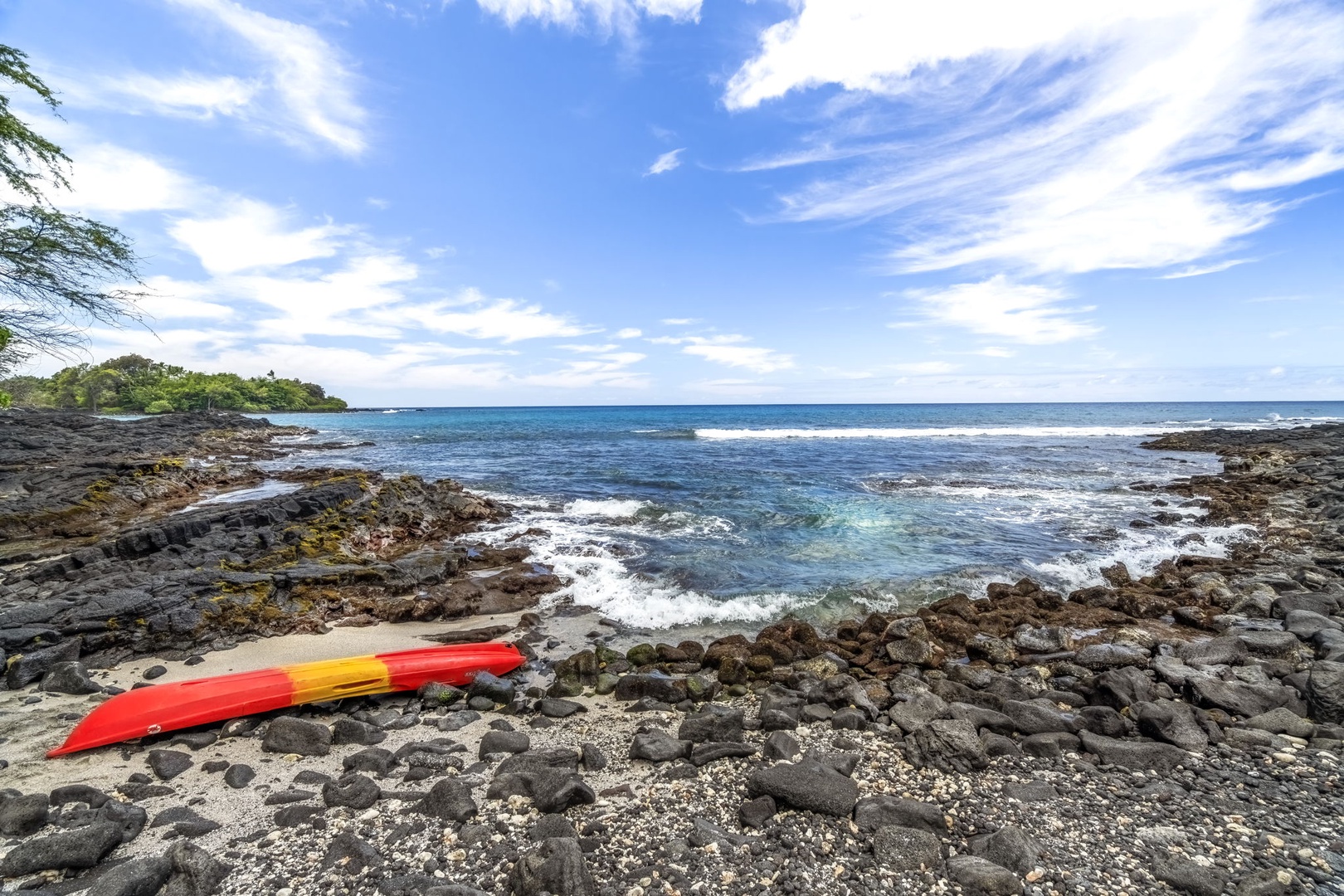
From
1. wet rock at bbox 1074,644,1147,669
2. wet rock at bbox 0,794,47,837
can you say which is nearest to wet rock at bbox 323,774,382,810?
wet rock at bbox 0,794,47,837

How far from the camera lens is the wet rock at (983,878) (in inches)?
128

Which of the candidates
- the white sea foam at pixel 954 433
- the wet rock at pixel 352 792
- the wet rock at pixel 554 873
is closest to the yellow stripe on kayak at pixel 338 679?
the wet rock at pixel 352 792

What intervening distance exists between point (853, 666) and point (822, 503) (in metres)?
11.8

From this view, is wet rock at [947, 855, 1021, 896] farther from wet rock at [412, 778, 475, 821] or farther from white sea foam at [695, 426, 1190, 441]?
white sea foam at [695, 426, 1190, 441]

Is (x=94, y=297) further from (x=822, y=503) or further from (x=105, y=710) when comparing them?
(x=822, y=503)

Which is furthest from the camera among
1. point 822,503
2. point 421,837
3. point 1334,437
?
point 1334,437

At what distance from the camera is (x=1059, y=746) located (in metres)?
4.88

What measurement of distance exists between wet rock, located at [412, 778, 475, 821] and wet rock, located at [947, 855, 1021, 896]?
3.28 m

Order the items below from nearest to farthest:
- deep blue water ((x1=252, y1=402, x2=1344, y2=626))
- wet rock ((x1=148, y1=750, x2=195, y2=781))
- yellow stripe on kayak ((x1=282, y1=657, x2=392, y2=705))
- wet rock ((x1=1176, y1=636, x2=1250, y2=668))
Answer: wet rock ((x1=148, y1=750, x2=195, y2=781)) → yellow stripe on kayak ((x1=282, y1=657, x2=392, y2=705)) → wet rock ((x1=1176, y1=636, x2=1250, y2=668)) → deep blue water ((x1=252, y1=402, x2=1344, y2=626))

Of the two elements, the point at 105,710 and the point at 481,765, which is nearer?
the point at 481,765

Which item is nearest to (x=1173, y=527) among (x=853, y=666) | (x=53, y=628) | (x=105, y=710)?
(x=853, y=666)

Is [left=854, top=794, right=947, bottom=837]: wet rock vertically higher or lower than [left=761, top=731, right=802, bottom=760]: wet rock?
higher

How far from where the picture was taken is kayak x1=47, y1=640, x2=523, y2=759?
16.8 feet

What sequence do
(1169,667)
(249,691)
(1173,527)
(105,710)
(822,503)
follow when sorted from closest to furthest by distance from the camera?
(105,710) < (249,691) < (1169,667) < (1173,527) < (822,503)
